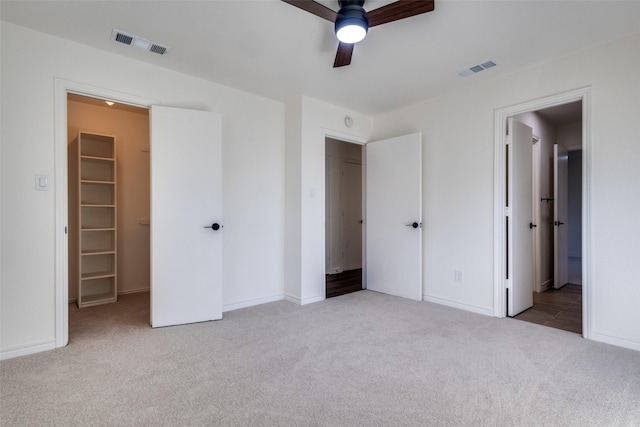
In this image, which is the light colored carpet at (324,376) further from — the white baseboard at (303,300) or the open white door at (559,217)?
Result: the open white door at (559,217)

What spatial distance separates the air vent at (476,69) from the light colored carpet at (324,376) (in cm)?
247

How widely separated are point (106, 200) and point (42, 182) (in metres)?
1.78

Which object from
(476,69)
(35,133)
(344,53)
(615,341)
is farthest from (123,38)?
(615,341)

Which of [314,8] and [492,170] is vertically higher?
[314,8]

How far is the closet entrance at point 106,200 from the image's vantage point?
386cm

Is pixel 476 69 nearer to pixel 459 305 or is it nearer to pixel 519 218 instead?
pixel 519 218

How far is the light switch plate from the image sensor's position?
246cm

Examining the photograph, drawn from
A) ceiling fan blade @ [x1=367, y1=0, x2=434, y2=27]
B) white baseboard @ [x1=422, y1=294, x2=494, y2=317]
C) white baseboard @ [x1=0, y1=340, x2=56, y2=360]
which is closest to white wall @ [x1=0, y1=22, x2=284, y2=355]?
white baseboard @ [x1=0, y1=340, x2=56, y2=360]

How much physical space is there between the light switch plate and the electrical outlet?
3980 mm

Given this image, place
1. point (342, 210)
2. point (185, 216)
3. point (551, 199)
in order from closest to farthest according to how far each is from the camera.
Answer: point (185, 216) → point (551, 199) → point (342, 210)

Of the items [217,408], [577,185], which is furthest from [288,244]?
[577,185]

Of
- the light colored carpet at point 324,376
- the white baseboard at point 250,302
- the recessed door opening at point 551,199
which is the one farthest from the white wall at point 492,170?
the white baseboard at point 250,302

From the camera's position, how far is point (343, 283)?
4918 millimetres

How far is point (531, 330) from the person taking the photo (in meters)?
2.89
